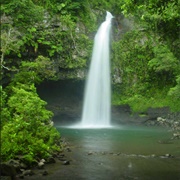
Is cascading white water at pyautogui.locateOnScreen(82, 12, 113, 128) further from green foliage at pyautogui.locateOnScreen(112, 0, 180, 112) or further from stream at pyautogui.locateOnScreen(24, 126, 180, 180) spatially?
stream at pyautogui.locateOnScreen(24, 126, 180, 180)

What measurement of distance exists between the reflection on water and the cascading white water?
1335 centimetres

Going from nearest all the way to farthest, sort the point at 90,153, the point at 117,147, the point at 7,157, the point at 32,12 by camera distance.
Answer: the point at 7,157
the point at 90,153
the point at 117,147
the point at 32,12

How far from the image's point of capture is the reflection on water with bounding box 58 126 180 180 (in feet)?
33.0

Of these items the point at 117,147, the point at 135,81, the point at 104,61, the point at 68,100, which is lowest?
the point at 117,147

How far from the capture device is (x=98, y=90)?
1276 inches

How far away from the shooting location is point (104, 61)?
33.0 metres

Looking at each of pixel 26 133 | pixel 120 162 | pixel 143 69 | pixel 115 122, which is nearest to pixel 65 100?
pixel 115 122

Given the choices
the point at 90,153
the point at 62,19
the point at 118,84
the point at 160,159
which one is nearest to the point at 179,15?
the point at 160,159

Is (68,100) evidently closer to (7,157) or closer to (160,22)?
(160,22)

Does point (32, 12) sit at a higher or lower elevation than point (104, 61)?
higher

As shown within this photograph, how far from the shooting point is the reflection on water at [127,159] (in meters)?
10.1

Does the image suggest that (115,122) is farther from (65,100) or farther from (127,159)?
(127,159)

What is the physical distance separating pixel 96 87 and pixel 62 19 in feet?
25.5

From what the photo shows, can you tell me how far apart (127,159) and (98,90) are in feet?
65.6
